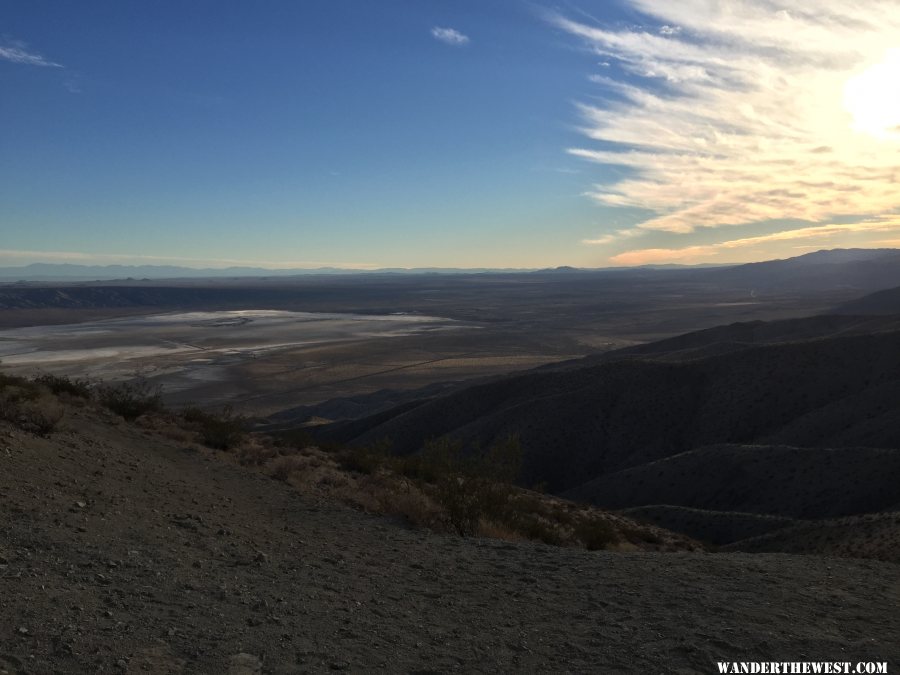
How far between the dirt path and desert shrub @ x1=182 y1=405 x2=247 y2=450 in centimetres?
437

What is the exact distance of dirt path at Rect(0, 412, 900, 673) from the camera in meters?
5.50

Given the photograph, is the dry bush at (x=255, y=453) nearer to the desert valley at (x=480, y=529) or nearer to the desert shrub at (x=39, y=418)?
the desert valley at (x=480, y=529)

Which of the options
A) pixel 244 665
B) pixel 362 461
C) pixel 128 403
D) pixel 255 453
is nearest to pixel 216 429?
pixel 255 453

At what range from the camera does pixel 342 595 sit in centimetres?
726

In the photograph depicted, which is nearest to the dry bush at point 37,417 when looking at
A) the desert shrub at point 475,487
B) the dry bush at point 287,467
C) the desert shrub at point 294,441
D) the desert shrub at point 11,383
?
the desert shrub at point 11,383

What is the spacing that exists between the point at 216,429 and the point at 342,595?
32.8 ft

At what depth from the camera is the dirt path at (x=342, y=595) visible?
5.50 meters

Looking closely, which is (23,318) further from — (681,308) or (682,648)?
(682,648)

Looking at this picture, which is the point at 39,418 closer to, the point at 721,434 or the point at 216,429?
the point at 216,429

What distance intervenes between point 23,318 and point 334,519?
465 ft

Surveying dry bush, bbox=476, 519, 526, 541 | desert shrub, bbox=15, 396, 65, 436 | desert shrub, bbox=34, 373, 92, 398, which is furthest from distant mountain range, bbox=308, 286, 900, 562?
desert shrub, bbox=34, 373, 92, 398

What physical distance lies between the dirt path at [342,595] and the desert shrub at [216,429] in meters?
4.37

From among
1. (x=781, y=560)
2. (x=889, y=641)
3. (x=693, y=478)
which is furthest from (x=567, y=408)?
(x=889, y=641)

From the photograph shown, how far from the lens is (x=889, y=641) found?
673 cm
